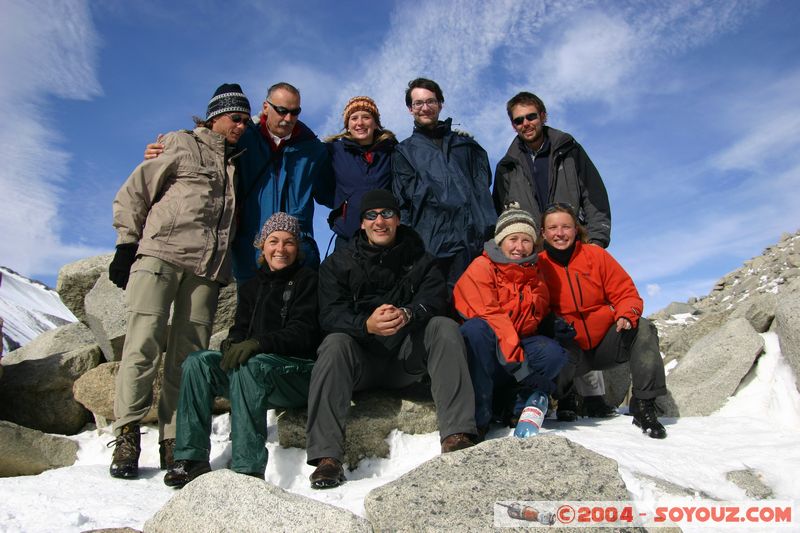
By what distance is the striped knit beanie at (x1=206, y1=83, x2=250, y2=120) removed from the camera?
235 inches

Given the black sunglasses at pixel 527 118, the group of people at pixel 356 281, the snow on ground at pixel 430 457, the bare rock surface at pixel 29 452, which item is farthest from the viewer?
the black sunglasses at pixel 527 118

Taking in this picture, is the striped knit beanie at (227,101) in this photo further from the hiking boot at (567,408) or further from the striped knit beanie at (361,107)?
the hiking boot at (567,408)

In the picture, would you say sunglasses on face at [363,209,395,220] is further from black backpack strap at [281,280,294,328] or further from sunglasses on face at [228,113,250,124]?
sunglasses on face at [228,113,250,124]

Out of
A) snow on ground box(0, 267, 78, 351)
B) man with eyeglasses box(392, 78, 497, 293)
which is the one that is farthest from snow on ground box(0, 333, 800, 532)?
snow on ground box(0, 267, 78, 351)

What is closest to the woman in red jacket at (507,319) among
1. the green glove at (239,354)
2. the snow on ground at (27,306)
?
the green glove at (239,354)

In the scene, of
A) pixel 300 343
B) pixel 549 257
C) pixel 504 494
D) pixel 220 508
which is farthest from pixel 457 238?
pixel 220 508

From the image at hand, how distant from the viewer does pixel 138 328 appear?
5184 mm

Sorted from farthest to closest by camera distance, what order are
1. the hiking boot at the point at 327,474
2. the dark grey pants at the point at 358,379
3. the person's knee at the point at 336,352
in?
the person's knee at the point at 336,352
the dark grey pants at the point at 358,379
the hiking boot at the point at 327,474

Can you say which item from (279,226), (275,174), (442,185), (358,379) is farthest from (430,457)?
(275,174)

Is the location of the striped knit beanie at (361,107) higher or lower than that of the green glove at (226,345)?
higher

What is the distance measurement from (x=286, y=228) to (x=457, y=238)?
69.2 inches

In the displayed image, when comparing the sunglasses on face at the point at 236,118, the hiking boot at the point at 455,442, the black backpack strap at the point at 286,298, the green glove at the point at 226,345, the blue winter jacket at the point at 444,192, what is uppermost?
the sunglasses on face at the point at 236,118

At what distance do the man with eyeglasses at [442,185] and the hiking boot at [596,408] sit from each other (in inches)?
79.4

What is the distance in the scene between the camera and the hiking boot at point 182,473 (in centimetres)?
480
